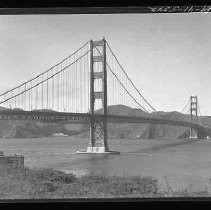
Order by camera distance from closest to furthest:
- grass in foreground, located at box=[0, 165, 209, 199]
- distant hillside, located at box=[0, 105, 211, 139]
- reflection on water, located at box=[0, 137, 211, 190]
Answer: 1. grass in foreground, located at box=[0, 165, 209, 199]
2. distant hillside, located at box=[0, 105, 211, 139]
3. reflection on water, located at box=[0, 137, 211, 190]

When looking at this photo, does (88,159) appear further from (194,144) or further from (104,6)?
(104,6)

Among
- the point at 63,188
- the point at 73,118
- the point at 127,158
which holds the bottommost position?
the point at 127,158

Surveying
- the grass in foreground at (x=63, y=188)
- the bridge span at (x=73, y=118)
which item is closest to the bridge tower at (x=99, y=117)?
the bridge span at (x=73, y=118)

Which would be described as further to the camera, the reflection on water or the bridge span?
the reflection on water

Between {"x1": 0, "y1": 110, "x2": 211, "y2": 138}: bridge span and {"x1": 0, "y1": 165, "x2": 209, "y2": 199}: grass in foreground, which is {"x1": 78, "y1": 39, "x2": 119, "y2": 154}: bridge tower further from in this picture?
{"x1": 0, "y1": 165, "x2": 209, "y2": 199}: grass in foreground

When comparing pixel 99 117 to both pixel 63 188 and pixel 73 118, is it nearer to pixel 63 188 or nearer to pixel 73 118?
pixel 73 118

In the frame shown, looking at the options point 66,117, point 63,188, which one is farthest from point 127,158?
point 63,188

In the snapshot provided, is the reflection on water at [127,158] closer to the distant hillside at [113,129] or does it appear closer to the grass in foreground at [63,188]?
the distant hillside at [113,129]

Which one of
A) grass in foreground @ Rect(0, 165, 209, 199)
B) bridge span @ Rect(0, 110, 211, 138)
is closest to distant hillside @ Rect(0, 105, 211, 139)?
bridge span @ Rect(0, 110, 211, 138)

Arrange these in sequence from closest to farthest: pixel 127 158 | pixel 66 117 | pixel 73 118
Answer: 1. pixel 66 117
2. pixel 73 118
3. pixel 127 158
